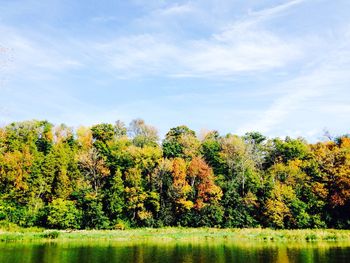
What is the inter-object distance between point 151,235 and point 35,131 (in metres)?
37.0

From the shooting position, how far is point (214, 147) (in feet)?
224

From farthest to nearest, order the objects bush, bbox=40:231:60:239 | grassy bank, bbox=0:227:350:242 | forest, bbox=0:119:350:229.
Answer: forest, bbox=0:119:350:229 → bush, bbox=40:231:60:239 → grassy bank, bbox=0:227:350:242

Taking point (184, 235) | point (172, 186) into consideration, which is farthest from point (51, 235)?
point (172, 186)

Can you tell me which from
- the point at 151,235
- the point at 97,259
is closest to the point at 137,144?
A: the point at 151,235

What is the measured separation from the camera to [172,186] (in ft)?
188

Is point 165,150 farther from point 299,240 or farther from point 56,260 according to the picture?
point 56,260

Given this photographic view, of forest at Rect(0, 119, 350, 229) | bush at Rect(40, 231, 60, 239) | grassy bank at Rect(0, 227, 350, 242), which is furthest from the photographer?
forest at Rect(0, 119, 350, 229)

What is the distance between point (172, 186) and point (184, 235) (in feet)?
41.3

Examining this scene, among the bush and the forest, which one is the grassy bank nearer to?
the bush

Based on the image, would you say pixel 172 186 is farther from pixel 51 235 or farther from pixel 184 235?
pixel 51 235

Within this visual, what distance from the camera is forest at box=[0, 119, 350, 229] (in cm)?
5284

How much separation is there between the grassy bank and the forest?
551 centimetres

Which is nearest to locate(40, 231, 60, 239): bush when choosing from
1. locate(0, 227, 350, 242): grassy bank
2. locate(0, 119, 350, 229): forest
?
locate(0, 227, 350, 242): grassy bank

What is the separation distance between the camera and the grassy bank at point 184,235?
4072cm
